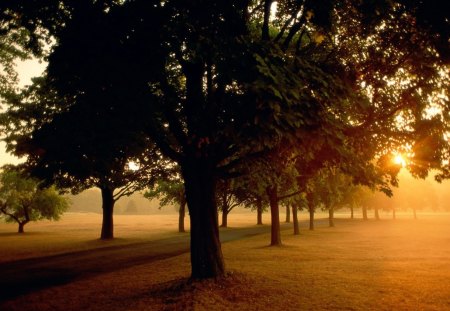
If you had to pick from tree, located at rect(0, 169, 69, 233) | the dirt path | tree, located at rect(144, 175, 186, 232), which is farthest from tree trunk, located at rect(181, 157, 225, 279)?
tree, located at rect(0, 169, 69, 233)

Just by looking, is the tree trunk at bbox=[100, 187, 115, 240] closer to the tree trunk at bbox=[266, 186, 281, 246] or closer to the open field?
the tree trunk at bbox=[266, 186, 281, 246]

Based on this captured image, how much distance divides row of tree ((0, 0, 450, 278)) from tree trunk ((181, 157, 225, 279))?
0.03m

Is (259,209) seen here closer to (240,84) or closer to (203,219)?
(203,219)

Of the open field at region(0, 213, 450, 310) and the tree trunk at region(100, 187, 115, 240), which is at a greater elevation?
the tree trunk at region(100, 187, 115, 240)

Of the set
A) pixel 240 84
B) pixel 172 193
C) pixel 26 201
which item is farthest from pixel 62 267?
pixel 26 201

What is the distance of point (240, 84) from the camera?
7641mm

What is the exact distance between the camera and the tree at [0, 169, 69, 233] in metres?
42.8

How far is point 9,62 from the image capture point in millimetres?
19734

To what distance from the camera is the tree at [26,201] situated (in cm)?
4278

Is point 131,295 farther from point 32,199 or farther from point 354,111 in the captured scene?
point 32,199

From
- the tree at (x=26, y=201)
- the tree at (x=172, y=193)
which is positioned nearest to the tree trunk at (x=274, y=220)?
the tree at (x=172, y=193)

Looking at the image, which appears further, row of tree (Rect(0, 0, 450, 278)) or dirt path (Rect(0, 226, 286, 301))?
dirt path (Rect(0, 226, 286, 301))

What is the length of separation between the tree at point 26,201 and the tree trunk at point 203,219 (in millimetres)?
37127

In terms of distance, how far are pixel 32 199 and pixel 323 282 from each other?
41884 mm
